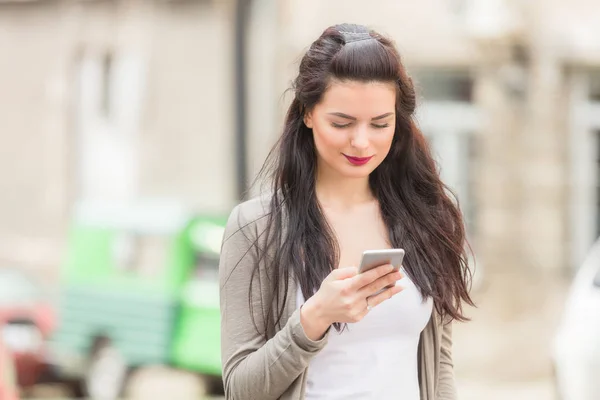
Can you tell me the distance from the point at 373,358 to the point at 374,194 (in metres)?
0.38

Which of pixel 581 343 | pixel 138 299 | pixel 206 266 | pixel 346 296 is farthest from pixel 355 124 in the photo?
pixel 138 299

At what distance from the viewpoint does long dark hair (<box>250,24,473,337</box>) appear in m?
2.08

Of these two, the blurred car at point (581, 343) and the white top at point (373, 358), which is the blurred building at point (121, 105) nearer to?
the blurred car at point (581, 343)

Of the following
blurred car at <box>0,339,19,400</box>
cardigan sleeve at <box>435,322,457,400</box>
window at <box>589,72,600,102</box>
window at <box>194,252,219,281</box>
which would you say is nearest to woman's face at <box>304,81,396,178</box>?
cardigan sleeve at <box>435,322,457,400</box>

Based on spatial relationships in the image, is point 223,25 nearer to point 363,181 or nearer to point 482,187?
point 482,187

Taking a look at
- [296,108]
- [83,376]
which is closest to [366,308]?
[296,108]

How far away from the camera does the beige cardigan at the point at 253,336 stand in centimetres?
196

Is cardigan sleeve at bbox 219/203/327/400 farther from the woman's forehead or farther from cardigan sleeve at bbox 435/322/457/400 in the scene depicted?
cardigan sleeve at bbox 435/322/457/400

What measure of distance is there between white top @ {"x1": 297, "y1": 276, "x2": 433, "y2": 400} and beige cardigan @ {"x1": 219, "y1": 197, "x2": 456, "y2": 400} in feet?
0.21

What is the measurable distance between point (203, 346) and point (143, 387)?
629 mm

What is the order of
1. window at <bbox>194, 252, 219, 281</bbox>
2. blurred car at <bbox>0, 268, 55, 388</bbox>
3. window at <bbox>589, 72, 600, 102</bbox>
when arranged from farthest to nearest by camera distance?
1. window at <bbox>589, 72, 600, 102</bbox>
2. blurred car at <bbox>0, 268, 55, 388</bbox>
3. window at <bbox>194, 252, 219, 281</bbox>

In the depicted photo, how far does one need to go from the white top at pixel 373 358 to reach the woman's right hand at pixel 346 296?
152 mm

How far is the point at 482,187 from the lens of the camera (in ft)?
36.3

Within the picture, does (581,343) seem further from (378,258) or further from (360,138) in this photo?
(378,258)
